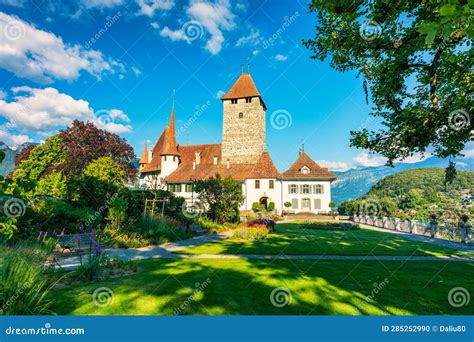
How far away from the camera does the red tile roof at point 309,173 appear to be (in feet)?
127

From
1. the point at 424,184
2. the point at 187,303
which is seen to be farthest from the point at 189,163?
the point at 424,184

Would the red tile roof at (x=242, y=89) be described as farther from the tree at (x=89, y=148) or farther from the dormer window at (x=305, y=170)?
the tree at (x=89, y=148)

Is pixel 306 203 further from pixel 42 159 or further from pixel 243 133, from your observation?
pixel 42 159

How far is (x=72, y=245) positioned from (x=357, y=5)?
12.3 metres

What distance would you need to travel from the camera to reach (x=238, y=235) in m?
14.5

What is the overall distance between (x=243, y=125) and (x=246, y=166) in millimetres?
6973

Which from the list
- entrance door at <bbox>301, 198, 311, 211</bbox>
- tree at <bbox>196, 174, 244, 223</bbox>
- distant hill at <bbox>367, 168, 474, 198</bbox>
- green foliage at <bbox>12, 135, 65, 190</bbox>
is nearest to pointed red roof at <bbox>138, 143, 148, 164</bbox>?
green foliage at <bbox>12, 135, 65, 190</bbox>

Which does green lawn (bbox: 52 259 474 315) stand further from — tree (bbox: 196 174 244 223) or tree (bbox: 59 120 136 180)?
tree (bbox: 59 120 136 180)

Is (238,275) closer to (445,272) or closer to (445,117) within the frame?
(445,272)

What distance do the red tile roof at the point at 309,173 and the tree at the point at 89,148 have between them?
862 inches

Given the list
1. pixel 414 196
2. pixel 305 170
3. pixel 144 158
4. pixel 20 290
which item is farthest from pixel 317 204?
pixel 20 290

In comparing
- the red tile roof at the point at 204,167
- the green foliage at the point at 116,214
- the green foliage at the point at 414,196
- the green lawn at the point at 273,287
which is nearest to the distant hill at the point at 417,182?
the green foliage at the point at 414,196

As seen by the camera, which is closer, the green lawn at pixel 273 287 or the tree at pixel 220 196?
the green lawn at pixel 273 287

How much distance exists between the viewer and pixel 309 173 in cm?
3931
